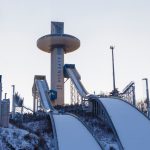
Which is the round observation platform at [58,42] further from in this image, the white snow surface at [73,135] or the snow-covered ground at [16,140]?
the snow-covered ground at [16,140]

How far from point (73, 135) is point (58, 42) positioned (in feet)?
113

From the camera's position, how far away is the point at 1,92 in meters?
29.4

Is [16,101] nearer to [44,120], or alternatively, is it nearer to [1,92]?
[44,120]

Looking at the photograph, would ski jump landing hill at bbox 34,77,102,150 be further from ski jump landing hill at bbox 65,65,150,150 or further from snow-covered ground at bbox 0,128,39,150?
ski jump landing hill at bbox 65,65,150,150

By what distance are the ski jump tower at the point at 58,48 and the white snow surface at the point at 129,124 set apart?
2173cm

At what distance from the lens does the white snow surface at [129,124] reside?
94.2 feet

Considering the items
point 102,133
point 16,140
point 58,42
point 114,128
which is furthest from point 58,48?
point 16,140

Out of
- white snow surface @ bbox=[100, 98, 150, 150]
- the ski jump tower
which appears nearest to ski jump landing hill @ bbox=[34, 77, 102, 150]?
white snow surface @ bbox=[100, 98, 150, 150]

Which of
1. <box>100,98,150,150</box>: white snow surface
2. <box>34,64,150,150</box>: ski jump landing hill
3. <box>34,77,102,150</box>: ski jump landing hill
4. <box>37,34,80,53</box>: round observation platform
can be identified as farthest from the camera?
<box>37,34,80,53</box>: round observation platform

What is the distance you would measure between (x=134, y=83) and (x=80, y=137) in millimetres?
22952

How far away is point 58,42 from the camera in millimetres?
62062

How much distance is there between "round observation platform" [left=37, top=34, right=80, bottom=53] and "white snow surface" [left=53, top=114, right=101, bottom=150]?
2975cm

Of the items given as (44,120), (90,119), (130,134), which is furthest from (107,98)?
(130,134)

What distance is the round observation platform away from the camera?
6184 centimetres
